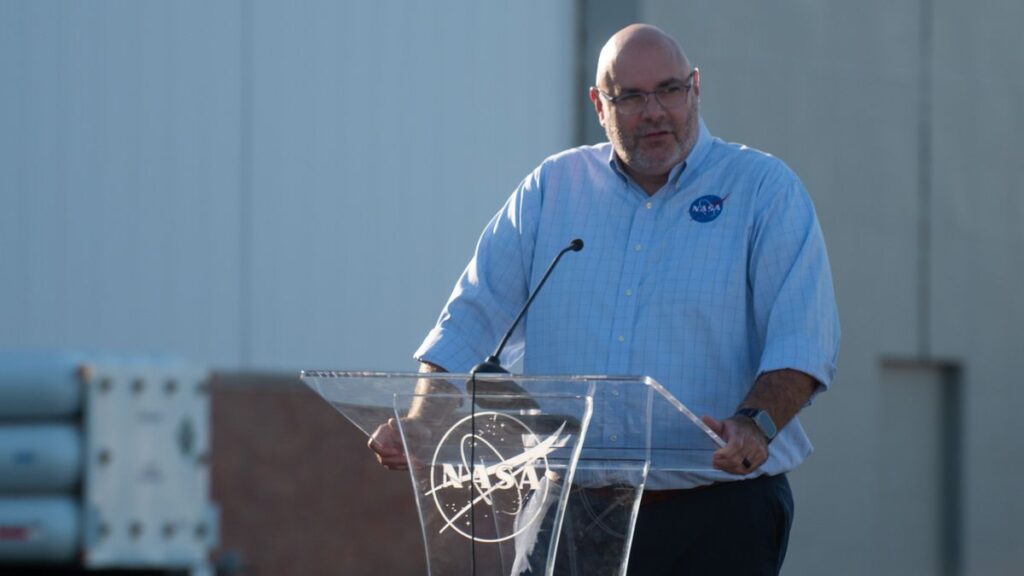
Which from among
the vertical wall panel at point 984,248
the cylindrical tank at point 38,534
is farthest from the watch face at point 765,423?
the vertical wall panel at point 984,248

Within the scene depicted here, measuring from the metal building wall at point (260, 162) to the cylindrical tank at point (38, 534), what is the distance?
236 centimetres

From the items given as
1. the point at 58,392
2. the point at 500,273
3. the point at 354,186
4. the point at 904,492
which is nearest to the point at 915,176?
the point at 904,492

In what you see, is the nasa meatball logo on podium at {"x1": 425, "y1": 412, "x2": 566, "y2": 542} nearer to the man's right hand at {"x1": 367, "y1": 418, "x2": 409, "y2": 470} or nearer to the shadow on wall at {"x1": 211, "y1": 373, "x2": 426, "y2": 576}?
the man's right hand at {"x1": 367, "y1": 418, "x2": 409, "y2": 470}

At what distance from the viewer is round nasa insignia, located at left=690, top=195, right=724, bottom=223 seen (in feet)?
12.6

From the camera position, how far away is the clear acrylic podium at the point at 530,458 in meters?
3.13

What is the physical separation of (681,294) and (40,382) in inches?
271

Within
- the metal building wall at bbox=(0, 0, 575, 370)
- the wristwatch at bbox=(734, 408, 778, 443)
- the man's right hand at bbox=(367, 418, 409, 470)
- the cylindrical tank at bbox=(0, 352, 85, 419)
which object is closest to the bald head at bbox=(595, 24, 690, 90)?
the wristwatch at bbox=(734, 408, 778, 443)

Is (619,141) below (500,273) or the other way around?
the other way around

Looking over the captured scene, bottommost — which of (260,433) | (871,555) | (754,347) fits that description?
(871,555)

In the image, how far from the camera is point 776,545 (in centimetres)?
385

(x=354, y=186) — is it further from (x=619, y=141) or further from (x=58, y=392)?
(x=619, y=141)

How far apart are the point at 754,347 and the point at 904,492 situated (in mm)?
11733

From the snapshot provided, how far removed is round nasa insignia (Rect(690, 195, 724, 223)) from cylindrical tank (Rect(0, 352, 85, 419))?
676cm

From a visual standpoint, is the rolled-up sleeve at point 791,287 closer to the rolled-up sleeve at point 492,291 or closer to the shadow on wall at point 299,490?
the rolled-up sleeve at point 492,291
